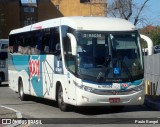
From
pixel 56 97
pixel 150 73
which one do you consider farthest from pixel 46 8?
pixel 56 97

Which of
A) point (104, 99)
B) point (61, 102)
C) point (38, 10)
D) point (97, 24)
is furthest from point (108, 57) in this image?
point (38, 10)

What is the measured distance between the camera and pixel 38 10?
98688 millimetres

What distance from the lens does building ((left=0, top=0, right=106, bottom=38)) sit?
313 feet

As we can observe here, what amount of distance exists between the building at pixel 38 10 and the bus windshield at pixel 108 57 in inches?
3084

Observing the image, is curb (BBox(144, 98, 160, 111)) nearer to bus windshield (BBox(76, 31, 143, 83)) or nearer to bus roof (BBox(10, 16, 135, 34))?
→ bus windshield (BBox(76, 31, 143, 83))

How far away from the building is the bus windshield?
78.3 meters

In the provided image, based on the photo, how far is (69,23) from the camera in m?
16.3

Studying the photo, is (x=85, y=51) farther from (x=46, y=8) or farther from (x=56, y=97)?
(x=46, y=8)

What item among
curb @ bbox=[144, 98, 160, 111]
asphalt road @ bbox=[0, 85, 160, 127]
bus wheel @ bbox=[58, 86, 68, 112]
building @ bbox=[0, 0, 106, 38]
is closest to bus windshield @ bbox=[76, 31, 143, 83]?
asphalt road @ bbox=[0, 85, 160, 127]

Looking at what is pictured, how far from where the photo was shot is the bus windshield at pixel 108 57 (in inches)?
604

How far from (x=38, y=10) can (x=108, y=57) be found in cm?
8427

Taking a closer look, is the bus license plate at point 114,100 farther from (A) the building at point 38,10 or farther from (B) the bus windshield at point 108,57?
(A) the building at point 38,10

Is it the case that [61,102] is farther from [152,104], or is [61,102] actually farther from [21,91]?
[21,91]

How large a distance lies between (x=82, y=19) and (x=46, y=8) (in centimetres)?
8345
